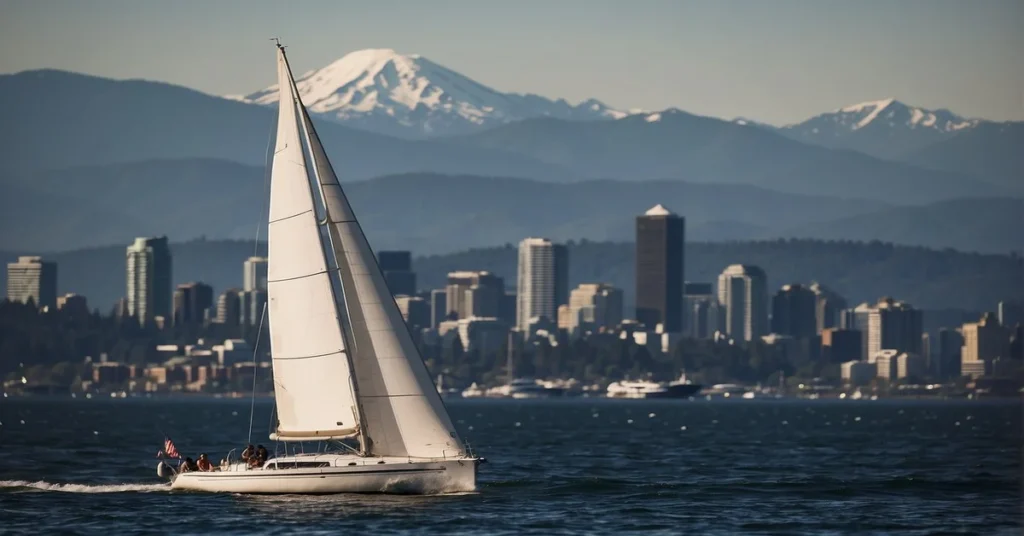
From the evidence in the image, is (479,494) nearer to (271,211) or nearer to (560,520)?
(560,520)

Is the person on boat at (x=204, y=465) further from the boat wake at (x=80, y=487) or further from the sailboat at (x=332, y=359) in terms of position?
the boat wake at (x=80, y=487)

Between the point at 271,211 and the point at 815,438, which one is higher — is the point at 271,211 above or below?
above

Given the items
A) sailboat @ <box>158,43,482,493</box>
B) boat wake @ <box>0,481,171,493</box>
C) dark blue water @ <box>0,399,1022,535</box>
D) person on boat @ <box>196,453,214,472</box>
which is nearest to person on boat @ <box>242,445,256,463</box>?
sailboat @ <box>158,43,482,493</box>

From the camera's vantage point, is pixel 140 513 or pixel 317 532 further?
pixel 140 513

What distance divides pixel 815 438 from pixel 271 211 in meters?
76.3

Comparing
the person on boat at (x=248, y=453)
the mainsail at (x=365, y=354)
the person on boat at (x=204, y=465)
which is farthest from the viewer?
the person on boat at (x=204, y=465)

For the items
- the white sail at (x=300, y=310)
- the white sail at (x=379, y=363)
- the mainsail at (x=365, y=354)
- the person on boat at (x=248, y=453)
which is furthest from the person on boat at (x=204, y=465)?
the white sail at (x=379, y=363)

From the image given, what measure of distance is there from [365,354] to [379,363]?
530mm

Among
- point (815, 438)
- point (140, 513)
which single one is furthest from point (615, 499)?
point (815, 438)

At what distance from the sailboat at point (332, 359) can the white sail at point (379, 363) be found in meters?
0.03

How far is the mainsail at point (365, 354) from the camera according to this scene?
59.3m

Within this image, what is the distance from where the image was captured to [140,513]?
5838cm

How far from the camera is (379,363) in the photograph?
196 ft

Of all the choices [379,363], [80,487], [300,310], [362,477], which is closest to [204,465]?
[300,310]
